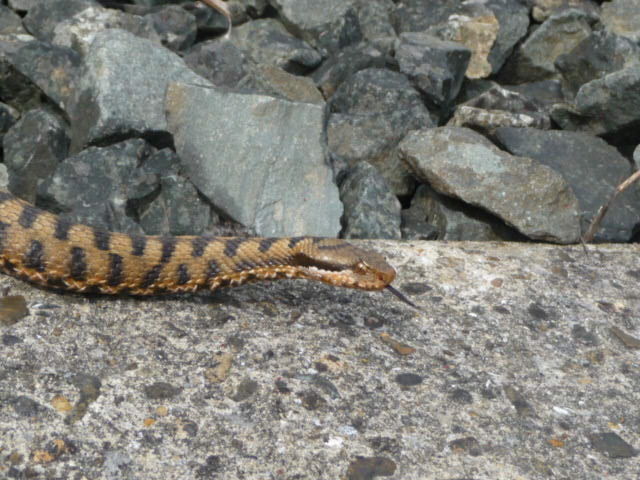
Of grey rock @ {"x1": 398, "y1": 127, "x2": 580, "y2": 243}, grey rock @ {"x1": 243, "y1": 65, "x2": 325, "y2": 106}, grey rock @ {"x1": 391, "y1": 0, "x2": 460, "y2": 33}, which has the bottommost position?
grey rock @ {"x1": 398, "y1": 127, "x2": 580, "y2": 243}

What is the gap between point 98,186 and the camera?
447 centimetres

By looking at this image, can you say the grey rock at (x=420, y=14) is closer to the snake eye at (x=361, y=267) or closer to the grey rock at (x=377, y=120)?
the grey rock at (x=377, y=120)

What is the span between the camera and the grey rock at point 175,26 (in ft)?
19.1

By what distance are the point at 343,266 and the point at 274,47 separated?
270 centimetres

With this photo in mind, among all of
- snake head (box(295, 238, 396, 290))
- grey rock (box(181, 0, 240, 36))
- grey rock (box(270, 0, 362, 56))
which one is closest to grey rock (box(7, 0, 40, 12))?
grey rock (box(181, 0, 240, 36))

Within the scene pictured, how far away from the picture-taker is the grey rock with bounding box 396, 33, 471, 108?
18.2 feet

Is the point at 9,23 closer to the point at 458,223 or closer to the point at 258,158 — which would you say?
the point at 258,158

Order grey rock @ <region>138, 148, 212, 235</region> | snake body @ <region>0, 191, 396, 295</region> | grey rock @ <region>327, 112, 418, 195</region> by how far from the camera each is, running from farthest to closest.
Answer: grey rock @ <region>327, 112, 418, 195</region> < grey rock @ <region>138, 148, 212, 235</region> < snake body @ <region>0, 191, 396, 295</region>

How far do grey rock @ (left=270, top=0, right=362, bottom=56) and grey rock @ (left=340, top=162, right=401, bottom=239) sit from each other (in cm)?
154

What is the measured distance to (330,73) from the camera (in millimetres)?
5793

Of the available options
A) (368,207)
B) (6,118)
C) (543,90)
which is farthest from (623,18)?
(6,118)

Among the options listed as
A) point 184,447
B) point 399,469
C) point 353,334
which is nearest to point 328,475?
point 399,469

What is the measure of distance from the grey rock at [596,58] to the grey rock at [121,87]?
2.66 m

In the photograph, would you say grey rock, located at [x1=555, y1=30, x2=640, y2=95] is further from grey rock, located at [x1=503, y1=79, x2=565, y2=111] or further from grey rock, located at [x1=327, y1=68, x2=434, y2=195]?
grey rock, located at [x1=327, y1=68, x2=434, y2=195]
